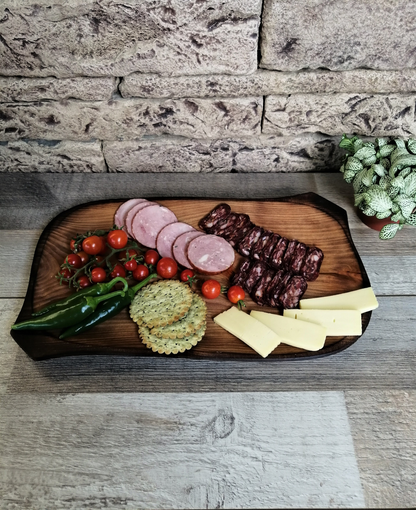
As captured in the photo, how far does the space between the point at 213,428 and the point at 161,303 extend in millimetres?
392

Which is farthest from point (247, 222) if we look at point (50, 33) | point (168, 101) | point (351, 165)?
point (50, 33)

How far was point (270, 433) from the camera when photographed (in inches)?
47.2

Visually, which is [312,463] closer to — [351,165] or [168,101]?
[351,165]

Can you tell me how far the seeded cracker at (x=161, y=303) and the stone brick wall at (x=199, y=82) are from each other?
0.70m

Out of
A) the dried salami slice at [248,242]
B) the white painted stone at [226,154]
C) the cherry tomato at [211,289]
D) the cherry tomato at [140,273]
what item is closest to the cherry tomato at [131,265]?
the cherry tomato at [140,273]

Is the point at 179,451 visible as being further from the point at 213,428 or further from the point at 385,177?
the point at 385,177

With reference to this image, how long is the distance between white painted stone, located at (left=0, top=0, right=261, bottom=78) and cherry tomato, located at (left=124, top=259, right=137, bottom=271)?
2.25 ft

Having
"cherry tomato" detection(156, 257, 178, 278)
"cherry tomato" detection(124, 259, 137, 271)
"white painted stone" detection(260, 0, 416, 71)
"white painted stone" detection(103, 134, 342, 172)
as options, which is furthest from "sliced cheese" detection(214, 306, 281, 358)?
"white painted stone" detection(260, 0, 416, 71)

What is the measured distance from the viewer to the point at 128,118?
1765 mm

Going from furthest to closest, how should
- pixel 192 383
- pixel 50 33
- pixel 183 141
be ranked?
pixel 183 141, pixel 50 33, pixel 192 383

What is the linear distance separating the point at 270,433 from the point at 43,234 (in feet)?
3.37

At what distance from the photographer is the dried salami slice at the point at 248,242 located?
1.57 m

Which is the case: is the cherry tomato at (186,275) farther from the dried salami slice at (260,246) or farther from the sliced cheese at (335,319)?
the sliced cheese at (335,319)

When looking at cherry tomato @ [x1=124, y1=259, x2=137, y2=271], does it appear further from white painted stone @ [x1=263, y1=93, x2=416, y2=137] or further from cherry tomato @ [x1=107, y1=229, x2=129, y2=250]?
white painted stone @ [x1=263, y1=93, x2=416, y2=137]
